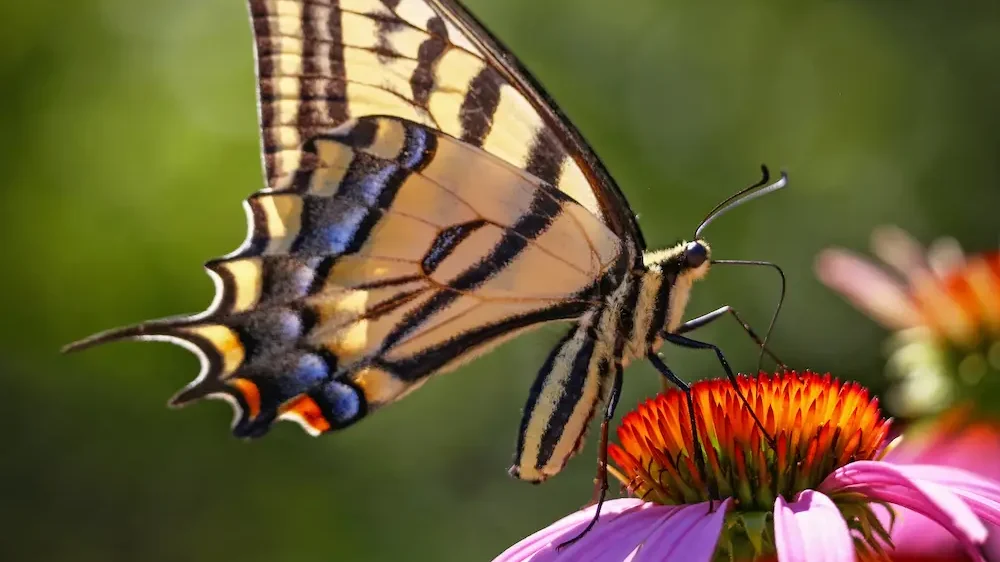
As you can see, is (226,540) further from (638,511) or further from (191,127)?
(638,511)

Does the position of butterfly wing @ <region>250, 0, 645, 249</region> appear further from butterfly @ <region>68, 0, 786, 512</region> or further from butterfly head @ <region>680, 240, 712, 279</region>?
butterfly head @ <region>680, 240, 712, 279</region>

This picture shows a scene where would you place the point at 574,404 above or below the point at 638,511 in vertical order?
above

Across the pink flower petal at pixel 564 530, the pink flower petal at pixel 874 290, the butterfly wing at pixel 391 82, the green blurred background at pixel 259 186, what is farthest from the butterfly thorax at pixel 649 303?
the green blurred background at pixel 259 186

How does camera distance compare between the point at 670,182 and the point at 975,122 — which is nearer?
the point at 670,182

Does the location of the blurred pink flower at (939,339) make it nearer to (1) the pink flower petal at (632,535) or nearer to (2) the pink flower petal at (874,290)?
(2) the pink flower petal at (874,290)

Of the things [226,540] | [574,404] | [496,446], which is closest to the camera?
[574,404]

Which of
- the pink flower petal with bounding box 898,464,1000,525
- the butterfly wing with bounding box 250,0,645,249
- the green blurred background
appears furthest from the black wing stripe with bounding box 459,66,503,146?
the green blurred background

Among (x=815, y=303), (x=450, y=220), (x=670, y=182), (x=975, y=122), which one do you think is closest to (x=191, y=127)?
(x=670, y=182)
